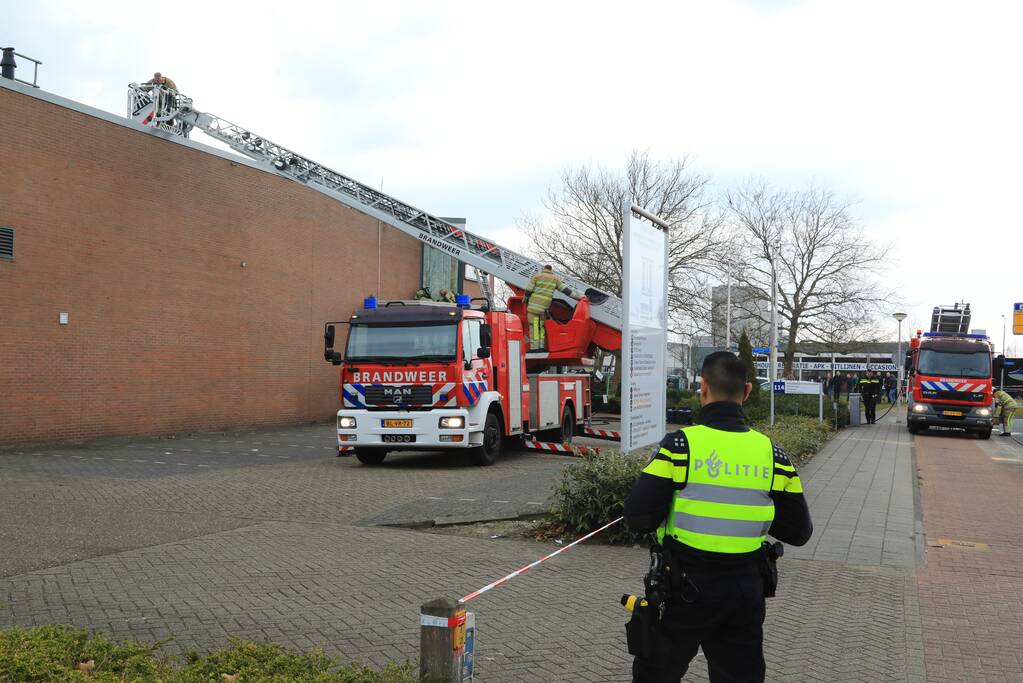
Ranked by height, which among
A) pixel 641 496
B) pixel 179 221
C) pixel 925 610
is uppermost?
pixel 179 221

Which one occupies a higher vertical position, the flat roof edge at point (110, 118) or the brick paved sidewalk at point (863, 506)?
the flat roof edge at point (110, 118)

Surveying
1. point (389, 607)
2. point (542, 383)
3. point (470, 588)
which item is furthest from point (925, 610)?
point (542, 383)

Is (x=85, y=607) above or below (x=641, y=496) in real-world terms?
below

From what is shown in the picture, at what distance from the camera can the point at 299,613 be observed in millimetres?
6387

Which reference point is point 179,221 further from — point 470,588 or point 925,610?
point 925,610

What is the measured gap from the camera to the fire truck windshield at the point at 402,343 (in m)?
15.5

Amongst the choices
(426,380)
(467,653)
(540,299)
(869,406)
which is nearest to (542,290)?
(540,299)

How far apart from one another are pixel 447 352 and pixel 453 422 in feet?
3.72

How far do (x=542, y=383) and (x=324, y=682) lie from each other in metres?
13.7

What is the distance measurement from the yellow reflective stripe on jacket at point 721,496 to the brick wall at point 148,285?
54.8ft

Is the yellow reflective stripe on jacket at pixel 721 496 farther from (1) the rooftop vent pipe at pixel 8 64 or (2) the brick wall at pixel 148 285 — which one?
(1) the rooftop vent pipe at pixel 8 64

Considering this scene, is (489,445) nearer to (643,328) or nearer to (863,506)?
(863,506)

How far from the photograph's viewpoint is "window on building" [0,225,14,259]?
17.3 metres

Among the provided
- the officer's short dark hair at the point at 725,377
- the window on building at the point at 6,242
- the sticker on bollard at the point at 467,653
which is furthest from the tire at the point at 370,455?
the officer's short dark hair at the point at 725,377
